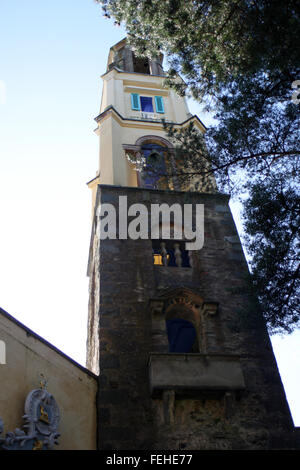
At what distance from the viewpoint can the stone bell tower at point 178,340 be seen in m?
9.60

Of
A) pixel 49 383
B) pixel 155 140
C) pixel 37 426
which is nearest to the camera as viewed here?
pixel 37 426

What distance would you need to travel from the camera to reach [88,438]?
9398 millimetres

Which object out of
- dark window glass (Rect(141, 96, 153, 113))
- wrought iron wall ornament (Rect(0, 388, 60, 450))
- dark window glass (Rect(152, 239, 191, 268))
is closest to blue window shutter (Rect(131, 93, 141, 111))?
dark window glass (Rect(141, 96, 153, 113))

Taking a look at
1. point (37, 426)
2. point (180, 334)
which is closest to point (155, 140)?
point (180, 334)

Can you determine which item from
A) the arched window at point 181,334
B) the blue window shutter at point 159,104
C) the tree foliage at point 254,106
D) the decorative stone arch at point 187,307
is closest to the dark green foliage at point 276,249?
the tree foliage at point 254,106

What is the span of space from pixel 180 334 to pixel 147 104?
9517 mm

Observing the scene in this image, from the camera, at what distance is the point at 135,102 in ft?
62.2

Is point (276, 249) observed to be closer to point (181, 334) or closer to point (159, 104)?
point (181, 334)

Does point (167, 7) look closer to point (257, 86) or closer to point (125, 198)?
point (257, 86)

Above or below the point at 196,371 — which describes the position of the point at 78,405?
below

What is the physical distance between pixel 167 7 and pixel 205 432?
887cm

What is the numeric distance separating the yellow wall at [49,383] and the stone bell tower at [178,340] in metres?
0.30

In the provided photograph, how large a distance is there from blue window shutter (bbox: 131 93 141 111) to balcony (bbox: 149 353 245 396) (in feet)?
37.1
